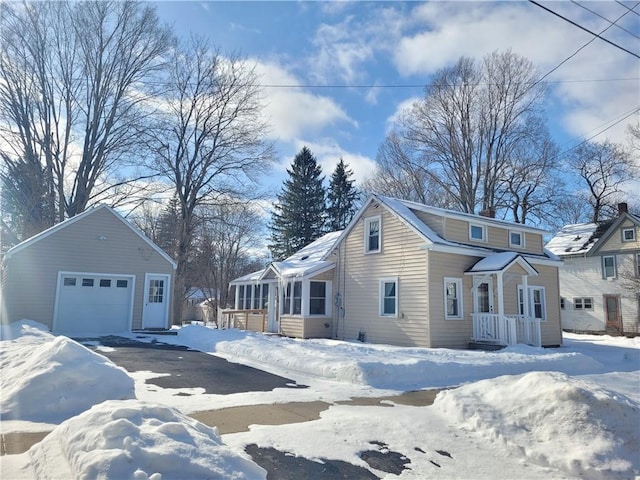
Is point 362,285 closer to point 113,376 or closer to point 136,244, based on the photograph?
point 136,244

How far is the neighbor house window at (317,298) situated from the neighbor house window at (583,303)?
1921cm

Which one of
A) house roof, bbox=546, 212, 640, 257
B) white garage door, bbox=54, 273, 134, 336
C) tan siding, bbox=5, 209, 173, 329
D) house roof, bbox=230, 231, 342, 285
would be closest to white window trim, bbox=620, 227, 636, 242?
house roof, bbox=546, 212, 640, 257

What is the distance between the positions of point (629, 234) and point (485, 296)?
16.3 metres

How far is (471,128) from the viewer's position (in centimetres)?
3294

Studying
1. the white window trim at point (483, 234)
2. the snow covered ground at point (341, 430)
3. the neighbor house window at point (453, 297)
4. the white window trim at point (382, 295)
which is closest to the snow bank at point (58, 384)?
the snow covered ground at point (341, 430)

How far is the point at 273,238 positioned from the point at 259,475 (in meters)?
39.0

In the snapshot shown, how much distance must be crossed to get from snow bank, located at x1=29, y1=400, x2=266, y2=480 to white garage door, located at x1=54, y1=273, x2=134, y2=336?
14.9 meters

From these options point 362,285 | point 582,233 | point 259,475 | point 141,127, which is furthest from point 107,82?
point 582,233

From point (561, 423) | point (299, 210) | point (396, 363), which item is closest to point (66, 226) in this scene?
point (396, 363)

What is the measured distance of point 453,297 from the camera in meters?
16.1

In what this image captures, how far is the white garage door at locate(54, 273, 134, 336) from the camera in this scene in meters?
17.3

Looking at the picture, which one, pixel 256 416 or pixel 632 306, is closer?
pixel 256 416

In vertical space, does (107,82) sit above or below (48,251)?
above

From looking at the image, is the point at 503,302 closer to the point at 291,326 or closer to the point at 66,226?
the point at 291,326
